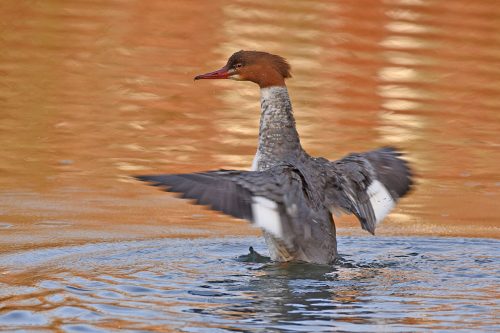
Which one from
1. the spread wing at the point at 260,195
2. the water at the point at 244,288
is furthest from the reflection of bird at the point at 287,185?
the water at the point at 244,288

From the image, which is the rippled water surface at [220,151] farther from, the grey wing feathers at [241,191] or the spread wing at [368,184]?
the grey wing feathers at [241,191]

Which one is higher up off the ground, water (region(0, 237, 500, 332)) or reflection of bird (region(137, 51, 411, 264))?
reflection of bird (region(137, 51, 411, 264))

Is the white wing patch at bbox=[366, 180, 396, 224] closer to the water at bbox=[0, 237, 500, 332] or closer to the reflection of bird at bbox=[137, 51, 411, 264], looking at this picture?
the reflection of bird at bbox=[137, 51, 411, 264]

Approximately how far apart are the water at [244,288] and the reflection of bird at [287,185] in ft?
0.68

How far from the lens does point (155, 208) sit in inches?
375

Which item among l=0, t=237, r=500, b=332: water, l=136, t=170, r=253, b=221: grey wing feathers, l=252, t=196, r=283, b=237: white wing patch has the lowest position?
l=0, t=237, r=500, b=332: water

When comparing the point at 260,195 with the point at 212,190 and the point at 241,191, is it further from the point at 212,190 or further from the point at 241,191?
the point at 212,190

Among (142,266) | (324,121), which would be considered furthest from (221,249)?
(324,121)

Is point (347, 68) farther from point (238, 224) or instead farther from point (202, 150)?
point (238, 224)

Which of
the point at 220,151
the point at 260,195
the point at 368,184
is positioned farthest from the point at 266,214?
the point at 220,151

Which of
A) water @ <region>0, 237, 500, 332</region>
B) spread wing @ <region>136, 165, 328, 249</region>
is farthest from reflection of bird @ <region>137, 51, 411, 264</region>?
water @ <region>0, 237, 500, 332</region>

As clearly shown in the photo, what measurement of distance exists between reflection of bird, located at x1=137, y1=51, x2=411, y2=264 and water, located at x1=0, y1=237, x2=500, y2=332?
207 mm

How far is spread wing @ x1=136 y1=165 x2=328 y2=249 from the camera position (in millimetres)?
6891

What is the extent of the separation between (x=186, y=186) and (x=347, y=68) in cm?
958
